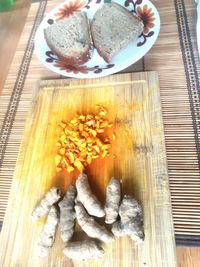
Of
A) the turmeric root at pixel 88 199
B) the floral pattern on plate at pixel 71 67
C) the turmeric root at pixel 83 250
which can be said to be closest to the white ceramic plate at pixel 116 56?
the floral pattern on plate at pixel 71 67

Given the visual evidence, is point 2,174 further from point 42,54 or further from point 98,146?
point 42,54

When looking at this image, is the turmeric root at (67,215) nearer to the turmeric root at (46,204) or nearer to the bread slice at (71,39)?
the turmeric root at (46,204)

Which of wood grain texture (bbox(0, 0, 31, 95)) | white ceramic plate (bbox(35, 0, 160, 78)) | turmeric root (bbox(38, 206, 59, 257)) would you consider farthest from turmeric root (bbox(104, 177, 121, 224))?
wood grain texture (bbox(0, 0, 31, 95))

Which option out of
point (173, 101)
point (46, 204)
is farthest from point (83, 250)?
point (173, 101)

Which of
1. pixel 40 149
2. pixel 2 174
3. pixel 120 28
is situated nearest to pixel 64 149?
pixel 40 149

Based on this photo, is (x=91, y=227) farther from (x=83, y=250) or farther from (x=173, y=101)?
(x=173, y=101)
